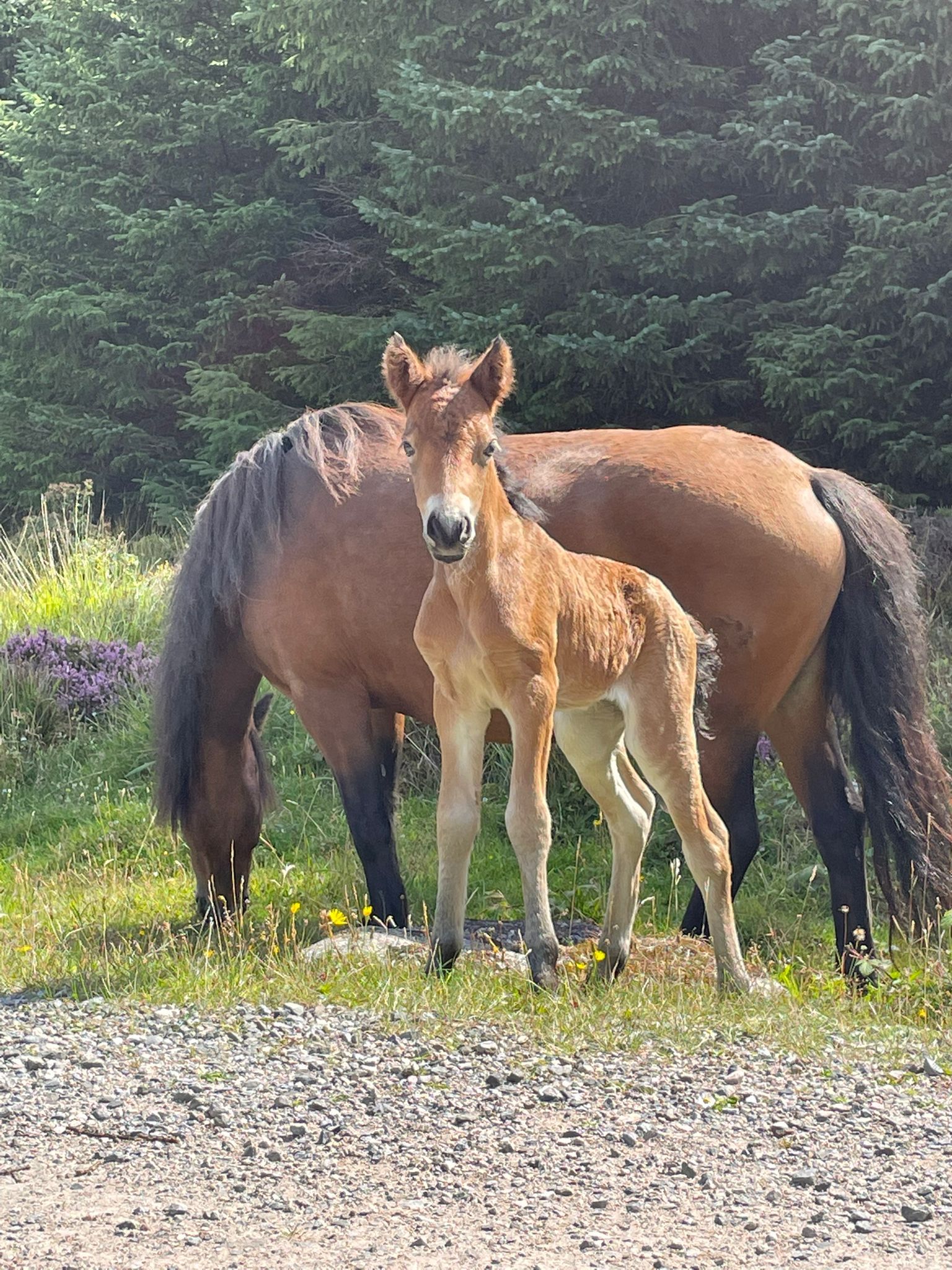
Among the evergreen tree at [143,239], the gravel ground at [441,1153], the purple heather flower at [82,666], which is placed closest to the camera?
the gravel ground at [441,1153]

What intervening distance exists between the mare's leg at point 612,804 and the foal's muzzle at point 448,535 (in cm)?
125

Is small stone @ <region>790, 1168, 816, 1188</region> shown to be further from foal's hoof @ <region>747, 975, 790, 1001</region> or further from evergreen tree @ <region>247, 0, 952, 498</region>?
evergreen tree @ <region>247, 0, 952, 498</region>

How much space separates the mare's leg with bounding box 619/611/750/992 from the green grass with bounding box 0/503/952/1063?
0.22m

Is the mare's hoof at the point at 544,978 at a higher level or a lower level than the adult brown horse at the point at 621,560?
lower

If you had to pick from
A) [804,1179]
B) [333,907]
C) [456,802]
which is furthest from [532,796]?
[333,907]

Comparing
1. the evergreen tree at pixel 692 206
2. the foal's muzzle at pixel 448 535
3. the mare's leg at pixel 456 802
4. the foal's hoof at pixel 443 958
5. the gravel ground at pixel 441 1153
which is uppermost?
the evergreen tree at pixel 692 206

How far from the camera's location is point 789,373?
37.6 feet

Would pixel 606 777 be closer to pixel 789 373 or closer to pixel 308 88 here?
pixel 789 373

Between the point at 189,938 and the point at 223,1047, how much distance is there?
2.11 metres

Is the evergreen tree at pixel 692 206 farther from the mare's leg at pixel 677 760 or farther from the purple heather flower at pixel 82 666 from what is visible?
the mare's leg at pixel 677 760

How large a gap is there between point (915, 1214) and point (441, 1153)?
1143 millimetres

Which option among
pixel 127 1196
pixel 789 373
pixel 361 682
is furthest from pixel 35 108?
pixel 127 1196

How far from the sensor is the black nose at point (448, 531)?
405cm

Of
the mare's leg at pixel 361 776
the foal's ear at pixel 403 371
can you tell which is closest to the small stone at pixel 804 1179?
the foal's ear at pixel 403 371
